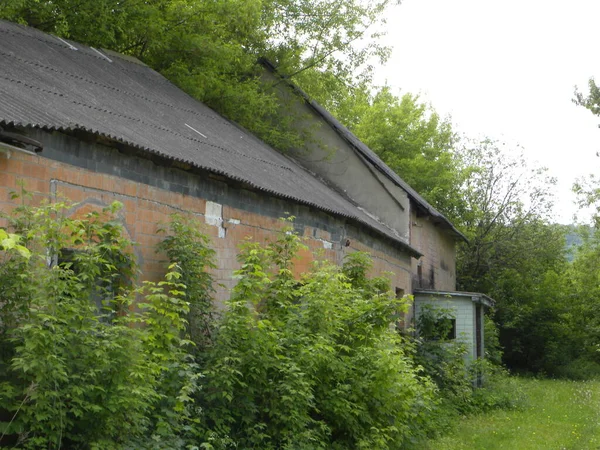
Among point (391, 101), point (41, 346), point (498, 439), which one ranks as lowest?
point (498, 439)

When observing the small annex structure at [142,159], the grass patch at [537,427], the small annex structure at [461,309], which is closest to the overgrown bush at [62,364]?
the small annex structure at [142,159]

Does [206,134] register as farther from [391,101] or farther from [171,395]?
[391,101]

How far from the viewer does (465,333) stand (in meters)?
17.4

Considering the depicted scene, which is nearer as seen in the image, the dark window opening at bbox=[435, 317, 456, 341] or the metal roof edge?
the dark window opening at bbox=[435, 317, 456, 341]

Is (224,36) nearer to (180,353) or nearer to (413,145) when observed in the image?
(180,353)

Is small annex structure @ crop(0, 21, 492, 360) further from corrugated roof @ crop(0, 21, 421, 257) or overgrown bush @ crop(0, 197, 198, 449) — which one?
overgrown bush @ crop(0, 197, 198, 449)

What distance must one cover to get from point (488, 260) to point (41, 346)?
2681 cm

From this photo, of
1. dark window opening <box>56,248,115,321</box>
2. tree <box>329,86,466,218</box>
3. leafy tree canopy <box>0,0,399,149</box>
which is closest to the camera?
dark window opening <box>56,248,115,321</box>

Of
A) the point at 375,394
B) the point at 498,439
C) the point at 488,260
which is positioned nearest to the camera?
the point at 375,394

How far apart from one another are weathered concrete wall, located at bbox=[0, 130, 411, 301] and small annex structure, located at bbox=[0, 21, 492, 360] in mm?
13

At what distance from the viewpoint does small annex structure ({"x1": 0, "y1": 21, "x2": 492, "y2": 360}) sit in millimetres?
8156

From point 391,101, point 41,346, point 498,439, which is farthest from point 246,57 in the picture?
point 391,101

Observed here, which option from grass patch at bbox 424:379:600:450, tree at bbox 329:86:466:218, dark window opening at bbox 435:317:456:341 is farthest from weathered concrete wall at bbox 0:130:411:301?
tree at bbox 329:86:466:218

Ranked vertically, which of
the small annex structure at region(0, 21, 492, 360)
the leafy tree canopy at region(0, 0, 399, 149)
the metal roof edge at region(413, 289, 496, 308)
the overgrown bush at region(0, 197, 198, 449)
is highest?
the leafy tree canopy at region(0, 0, 399, 149)
